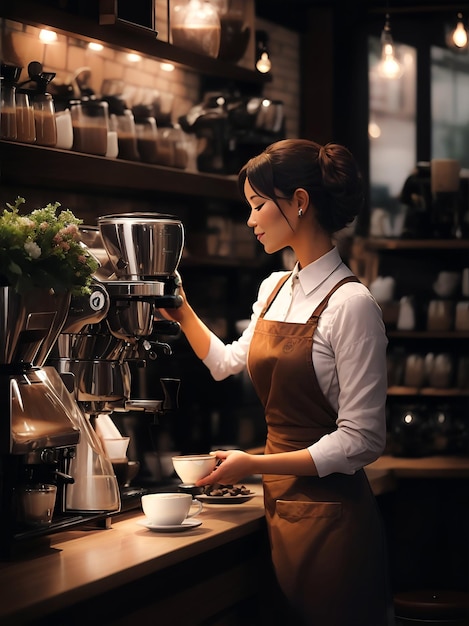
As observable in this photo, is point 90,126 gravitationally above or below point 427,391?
above

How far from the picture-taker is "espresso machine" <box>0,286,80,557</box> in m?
2.50

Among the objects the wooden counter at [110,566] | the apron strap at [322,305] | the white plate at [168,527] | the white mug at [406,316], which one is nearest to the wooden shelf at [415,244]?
the white mug at [406,316]

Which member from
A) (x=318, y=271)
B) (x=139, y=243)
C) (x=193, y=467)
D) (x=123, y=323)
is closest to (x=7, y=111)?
(x=139, y=243)

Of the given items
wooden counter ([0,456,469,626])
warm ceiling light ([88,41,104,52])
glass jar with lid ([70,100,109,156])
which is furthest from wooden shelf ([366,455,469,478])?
warm ceiling light ([88,41,104,52])

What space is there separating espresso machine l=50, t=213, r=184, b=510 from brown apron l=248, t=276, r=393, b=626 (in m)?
0.33

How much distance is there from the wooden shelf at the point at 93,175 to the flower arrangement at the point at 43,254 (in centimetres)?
62

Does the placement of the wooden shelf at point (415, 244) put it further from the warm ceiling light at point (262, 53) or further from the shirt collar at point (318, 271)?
the shirt collar at point (318, 271)

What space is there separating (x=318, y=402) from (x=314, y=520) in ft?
1.06

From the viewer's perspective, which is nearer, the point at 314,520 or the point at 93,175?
the point at 314,520

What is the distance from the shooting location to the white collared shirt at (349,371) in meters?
2.97

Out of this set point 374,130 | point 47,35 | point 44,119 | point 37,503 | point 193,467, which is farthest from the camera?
point 374,130

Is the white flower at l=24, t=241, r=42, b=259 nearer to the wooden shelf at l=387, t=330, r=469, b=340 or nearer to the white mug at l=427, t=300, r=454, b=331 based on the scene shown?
the wooden shelf at l=387, t=330, r=469, b=340

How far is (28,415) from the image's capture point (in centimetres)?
254

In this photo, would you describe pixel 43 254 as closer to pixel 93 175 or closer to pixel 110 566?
pixel 110 566
